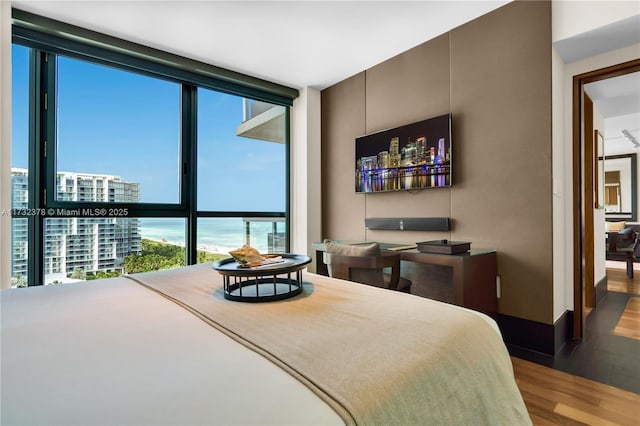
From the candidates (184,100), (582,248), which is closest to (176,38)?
(184,100)

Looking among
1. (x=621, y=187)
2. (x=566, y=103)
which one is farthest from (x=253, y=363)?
(x=621, y=187)

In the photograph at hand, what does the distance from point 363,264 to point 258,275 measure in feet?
3.52

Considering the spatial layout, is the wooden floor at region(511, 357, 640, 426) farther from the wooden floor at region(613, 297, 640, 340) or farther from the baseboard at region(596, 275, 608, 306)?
the baseboard at region(596, 275, 608, 306)

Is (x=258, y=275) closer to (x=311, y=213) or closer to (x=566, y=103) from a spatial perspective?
(x=566, y=103)

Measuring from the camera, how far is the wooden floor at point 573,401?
1.54 metres

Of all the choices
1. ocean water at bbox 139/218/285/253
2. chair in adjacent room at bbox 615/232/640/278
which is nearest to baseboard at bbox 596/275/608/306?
chair in adjacent room at bbox 615/232/640/278

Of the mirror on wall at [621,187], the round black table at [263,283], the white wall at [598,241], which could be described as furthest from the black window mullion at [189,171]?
the mirror on wall at [621,187]

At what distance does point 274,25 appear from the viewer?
2.70m

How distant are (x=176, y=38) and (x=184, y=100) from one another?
651 millimetres

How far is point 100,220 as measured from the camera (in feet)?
9.66

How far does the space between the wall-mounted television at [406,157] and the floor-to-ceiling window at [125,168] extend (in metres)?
1.30

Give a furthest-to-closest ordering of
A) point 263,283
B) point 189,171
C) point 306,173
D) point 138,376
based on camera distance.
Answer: point 306,173 < point 189,171 < point 263,283 < point 138,376

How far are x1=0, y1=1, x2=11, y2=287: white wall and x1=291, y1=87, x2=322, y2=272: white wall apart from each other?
264cm

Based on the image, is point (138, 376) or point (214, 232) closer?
point (138, 376)
